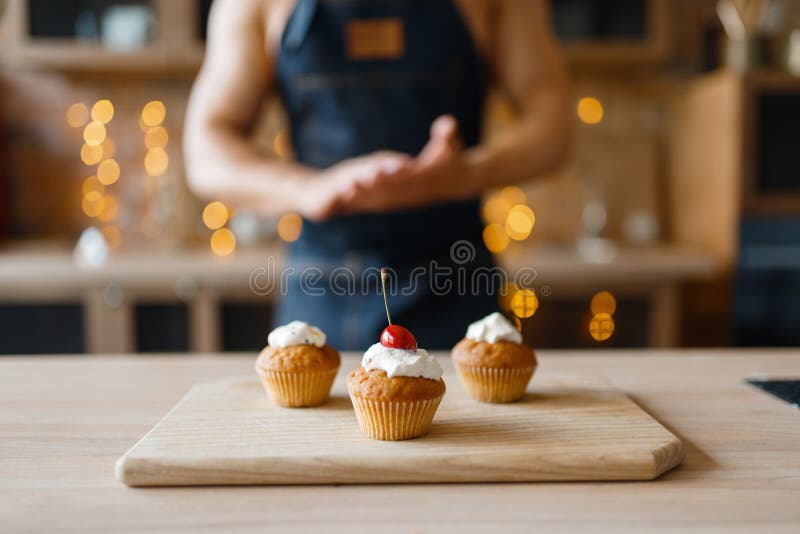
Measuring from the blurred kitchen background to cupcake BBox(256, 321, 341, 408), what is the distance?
54.9 inches

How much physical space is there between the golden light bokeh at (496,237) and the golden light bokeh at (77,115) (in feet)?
5.35

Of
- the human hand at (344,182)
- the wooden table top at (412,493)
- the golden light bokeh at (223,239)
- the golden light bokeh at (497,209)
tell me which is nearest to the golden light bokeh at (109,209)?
the golden light bokeh at (223,239)

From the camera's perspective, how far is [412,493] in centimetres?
68

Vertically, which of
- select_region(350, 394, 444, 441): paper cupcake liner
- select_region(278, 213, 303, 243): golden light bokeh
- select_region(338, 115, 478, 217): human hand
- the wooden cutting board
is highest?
select_region(338, 115, 478, 217): human hand

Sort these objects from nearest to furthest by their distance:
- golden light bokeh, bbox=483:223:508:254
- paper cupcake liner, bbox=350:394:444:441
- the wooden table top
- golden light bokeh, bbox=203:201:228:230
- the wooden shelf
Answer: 1. the wooden table top
2. paper cupcake liner, bbox=350:394:444:441
3. the wooden shelf
4. golden light bokeh, bbox=483:223:508:254
5. golden light bokeh, bbox=203:201:228:230

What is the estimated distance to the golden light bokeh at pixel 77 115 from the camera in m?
2.91

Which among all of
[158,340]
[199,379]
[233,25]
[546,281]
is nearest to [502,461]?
[199,379]

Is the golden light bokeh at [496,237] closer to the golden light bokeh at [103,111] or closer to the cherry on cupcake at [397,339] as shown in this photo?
the golden light bokeh at [103,111]

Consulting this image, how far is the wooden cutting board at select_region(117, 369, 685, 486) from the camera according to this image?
0.70 m

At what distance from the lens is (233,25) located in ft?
4.71

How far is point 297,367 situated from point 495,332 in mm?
267

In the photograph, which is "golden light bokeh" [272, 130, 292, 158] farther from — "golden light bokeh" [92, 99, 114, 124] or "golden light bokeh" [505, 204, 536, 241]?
"golden light bokeh" [505, 204, 536, 241]

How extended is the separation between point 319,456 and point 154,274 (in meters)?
1.74

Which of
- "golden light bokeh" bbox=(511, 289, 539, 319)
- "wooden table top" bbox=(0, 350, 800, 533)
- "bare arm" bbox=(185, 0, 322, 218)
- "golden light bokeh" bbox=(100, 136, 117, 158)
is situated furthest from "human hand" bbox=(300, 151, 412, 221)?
"golden light bokeh" bbox=(100, 136, 117, 158)
